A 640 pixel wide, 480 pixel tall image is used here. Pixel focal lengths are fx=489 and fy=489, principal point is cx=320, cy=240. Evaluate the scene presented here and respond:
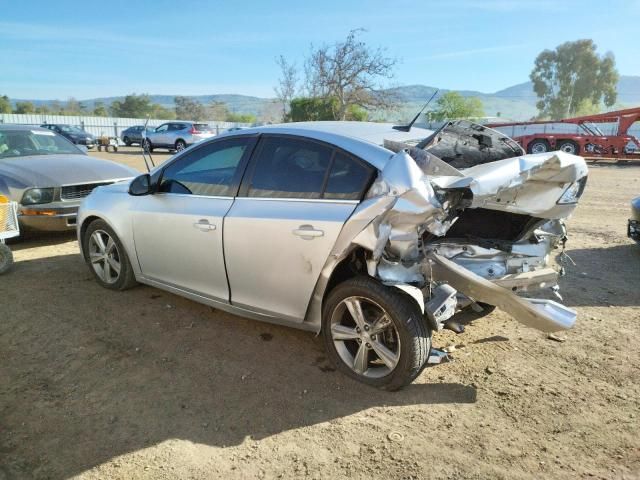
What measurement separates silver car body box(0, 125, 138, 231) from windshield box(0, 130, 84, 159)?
257 mm

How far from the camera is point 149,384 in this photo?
3338 millimetres

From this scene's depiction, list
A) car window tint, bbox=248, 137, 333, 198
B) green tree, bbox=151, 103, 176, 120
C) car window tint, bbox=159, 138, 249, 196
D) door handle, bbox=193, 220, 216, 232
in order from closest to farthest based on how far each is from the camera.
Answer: car window tint, bbox=248, 137, 333, 198 → door handle, bbox=193, 220, 216, 232 → car window tint, bbox=159, 138, 249, 196 → green tree, bbox=151, 103, 176, 120

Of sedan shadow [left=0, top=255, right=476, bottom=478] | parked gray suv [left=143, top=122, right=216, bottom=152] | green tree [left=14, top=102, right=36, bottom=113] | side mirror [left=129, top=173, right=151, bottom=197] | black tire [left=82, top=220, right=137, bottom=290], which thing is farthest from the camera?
green tree [left=14, top=102, right=36, bottom=113]

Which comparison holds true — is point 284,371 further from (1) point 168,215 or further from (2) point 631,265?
(2) point 631,265

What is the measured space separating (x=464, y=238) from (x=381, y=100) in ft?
95.3

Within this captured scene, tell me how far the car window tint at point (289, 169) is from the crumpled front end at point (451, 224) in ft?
1.59

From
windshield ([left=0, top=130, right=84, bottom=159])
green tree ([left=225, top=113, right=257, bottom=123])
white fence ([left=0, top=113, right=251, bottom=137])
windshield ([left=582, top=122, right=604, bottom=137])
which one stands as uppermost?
green tree ([left=225, top=113, right=257, bottom=123])

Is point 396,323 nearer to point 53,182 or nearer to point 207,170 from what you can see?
point 207,170

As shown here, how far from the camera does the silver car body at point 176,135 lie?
27.6 meters

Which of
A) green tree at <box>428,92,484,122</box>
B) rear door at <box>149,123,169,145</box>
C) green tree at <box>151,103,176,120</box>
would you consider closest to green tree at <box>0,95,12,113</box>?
green tree at <box>151,103,176,120</box>

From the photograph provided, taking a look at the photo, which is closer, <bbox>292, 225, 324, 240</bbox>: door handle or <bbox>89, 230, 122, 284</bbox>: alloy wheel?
<bbox>292, 225, 324, 240</bbox>: door handle

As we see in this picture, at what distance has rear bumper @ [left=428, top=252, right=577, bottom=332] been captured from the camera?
10.1 ft

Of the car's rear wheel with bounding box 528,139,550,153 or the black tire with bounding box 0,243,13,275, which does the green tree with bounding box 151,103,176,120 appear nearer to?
the car's rear wheel with bounding box 528,139,550,153

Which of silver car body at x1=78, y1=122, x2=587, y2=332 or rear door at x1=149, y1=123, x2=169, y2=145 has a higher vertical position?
rear door at x1=149, y1=123, x2=169, y2=145
